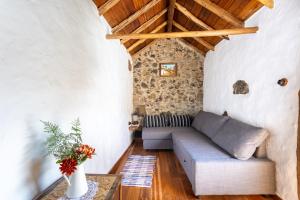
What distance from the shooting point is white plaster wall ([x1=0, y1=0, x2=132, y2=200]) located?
1.04m

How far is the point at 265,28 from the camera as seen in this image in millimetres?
2422

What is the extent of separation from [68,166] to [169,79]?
14.6ft

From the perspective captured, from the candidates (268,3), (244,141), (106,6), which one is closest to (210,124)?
(244,141)

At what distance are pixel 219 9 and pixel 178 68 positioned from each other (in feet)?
8.08

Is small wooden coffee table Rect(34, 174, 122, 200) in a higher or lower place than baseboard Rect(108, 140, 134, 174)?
higher

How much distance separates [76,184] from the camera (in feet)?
4.00

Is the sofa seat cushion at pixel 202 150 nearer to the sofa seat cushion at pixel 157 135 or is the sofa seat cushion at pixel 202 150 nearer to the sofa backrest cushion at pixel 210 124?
the sofa backrest cushion at pixel 210 124

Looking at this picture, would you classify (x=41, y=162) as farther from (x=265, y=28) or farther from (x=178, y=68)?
(x=178, y=68)

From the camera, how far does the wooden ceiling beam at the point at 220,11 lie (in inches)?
114

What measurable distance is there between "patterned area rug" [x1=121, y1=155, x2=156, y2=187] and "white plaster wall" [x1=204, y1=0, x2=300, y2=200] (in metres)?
1.81

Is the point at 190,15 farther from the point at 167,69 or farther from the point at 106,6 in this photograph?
the point at 167,69

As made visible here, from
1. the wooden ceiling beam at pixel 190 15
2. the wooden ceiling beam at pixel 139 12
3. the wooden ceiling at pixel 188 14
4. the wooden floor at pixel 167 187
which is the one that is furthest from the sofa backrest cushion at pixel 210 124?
the wooden ceiling beam at pixel 139 12

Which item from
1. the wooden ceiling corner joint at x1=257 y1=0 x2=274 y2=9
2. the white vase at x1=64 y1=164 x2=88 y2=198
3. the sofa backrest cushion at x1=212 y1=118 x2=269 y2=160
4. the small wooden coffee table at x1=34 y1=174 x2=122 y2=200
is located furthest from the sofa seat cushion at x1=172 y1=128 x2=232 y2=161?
the wooden ceiling corner joint at x1=257 y1=0 x2=274 y2=9

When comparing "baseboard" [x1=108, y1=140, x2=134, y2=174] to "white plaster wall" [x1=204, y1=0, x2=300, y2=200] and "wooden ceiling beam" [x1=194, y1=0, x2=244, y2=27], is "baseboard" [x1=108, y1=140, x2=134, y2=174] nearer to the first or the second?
"white plaster wall" [x1=204, y1=0, x2=300, y2=200]
